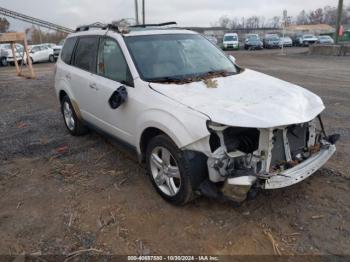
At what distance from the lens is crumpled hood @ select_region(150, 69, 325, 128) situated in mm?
3139

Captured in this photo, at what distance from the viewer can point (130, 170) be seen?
4707 mm

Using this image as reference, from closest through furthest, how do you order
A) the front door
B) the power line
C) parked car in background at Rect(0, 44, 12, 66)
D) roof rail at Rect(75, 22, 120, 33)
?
the front door < roof rail at Rect(75, 22, 120, 33) < parked car in background at Rect(0, 44, 12, 66) < the power line

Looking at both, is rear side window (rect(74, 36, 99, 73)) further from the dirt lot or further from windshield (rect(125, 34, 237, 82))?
the dirt lot

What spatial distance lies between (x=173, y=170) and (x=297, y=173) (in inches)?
49.0

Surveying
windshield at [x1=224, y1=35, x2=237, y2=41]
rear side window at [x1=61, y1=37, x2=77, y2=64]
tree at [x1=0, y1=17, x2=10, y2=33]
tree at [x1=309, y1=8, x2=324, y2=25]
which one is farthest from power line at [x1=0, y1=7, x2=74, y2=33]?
tree at [x1=309, y1=8, x2=324, y2=25]

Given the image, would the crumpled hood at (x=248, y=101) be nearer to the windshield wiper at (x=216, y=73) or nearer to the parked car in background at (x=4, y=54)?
the windshield wiper at (x=216, y=73)

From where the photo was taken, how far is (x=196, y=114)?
324 centimetres

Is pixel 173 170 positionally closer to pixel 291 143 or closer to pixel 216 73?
pixel 291 143

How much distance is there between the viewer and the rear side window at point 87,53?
5047 mm

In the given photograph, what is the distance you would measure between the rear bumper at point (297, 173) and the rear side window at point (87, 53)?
3.07m

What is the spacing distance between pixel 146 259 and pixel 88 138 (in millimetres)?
3594

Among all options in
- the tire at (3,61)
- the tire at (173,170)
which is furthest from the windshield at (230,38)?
the tire at (173,170)

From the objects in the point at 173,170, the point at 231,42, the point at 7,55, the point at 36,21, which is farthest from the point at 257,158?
the point at 36,21

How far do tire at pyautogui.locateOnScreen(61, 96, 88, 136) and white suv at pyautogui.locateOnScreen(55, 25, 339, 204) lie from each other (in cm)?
86
